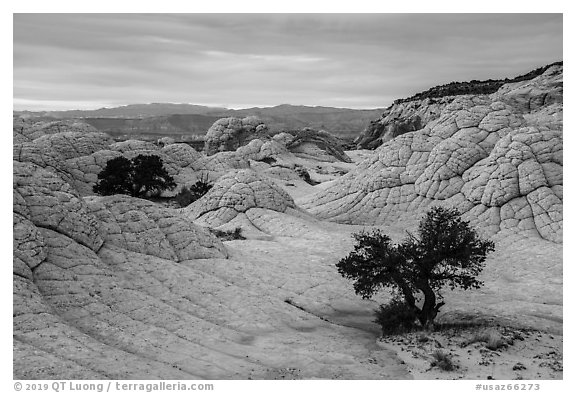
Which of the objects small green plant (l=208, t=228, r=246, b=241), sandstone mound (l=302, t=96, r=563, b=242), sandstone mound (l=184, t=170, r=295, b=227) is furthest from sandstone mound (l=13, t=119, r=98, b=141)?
small green plant (l=208, t=228, r=246, b=241)

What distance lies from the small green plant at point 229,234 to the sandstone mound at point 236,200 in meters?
A: 1.89

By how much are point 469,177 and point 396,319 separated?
673 inches

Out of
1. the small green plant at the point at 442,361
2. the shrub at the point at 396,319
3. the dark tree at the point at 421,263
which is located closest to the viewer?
the small green plant at the point at 442,361

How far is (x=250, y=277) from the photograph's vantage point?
21516 millimetres

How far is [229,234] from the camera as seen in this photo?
3105cm

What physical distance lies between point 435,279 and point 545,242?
10.8 meters

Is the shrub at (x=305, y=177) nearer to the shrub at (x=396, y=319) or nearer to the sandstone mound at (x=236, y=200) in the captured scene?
the sandstone mound at (x=236, y=200)

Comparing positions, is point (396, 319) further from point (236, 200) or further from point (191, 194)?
point (191, 194)

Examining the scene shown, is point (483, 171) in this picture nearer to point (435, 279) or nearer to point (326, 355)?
point (435, 279)

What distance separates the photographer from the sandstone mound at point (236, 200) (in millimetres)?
34250

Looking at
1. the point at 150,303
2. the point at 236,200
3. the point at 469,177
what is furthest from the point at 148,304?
the point at 469,177

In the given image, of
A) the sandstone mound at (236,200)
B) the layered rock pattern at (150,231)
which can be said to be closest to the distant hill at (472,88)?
the sandstone mound at (236,200)
